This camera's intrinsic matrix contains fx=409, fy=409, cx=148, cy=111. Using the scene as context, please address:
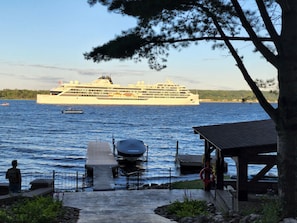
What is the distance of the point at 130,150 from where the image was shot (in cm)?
3075

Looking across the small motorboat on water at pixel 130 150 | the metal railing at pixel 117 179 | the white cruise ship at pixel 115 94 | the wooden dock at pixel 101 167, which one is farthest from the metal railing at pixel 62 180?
the white cruise ship at pixel 115 94

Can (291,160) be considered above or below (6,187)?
above

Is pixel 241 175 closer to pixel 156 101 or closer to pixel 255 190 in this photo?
pixel 255 190

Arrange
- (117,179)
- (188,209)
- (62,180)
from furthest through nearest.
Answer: (117,179), (62,180), (188,209)

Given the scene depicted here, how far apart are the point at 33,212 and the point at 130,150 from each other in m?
22.7

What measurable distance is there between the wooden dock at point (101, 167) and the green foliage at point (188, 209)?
7932mm

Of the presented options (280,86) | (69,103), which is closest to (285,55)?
(280,86)

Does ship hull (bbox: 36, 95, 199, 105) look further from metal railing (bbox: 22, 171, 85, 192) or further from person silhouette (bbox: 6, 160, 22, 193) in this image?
person silhouette (bbox: 6, 160, 22, 193)

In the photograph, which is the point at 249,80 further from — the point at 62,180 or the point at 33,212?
the point at 62,180

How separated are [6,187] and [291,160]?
28.4ft

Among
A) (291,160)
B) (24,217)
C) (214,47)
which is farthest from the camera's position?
(214,47)

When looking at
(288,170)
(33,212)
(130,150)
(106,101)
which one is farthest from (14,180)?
(106,101)

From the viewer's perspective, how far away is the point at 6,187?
12.3 metres

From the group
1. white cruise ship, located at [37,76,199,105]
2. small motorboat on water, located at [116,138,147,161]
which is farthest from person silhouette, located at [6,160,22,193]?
white cruise ship, located at [37,76,199,105]
